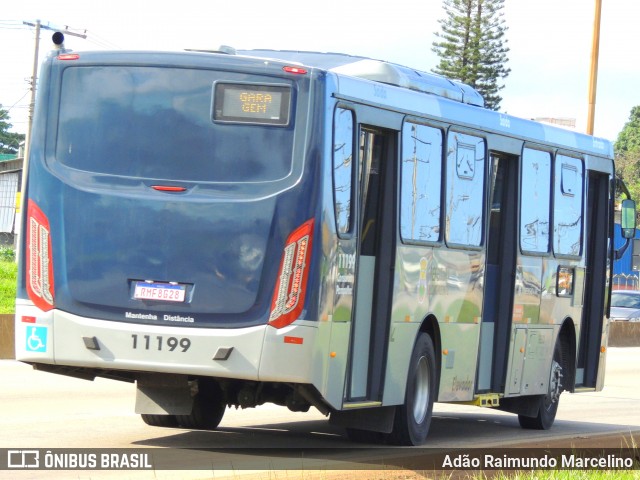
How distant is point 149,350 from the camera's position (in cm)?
1087

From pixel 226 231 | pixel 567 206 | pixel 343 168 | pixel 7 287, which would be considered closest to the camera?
pixel 226 231

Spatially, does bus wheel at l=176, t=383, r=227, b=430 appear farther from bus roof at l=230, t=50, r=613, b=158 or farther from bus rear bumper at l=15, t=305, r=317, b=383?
bus roof at l=230, t=50, r=613, b=158

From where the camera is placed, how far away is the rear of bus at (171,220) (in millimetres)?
10805

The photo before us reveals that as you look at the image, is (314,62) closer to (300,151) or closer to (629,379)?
(300,151)

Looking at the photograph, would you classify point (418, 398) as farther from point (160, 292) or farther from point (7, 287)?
point (7, 287)

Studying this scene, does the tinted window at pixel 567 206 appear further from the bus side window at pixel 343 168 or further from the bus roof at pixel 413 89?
the bus side window at pixel 343 168

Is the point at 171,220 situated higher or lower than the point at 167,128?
lower

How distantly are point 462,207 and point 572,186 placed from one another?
131 inches

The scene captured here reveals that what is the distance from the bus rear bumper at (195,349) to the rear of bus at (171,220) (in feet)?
0.03

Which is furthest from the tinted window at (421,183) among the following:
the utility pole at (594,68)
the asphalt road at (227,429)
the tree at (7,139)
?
the tree at (7,139)

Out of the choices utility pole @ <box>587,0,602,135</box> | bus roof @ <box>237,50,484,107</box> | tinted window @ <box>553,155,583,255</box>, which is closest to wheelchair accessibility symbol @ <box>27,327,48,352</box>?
bus roof @ <box>237,50,484,107</box>

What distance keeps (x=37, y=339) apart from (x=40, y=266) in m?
0.56

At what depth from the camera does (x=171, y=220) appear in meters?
11.0

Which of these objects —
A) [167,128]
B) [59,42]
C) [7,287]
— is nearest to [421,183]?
[167,128]
